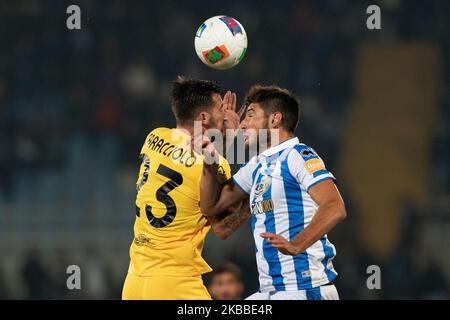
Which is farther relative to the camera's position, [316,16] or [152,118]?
[316,16]

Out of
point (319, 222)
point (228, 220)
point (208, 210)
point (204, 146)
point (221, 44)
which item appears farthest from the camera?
point (221, 44)

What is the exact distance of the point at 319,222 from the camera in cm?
548

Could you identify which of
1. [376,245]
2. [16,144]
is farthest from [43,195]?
[376,245]

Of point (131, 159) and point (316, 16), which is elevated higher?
point (316, 16)

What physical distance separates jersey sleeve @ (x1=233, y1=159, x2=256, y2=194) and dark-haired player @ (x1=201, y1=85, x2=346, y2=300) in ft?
0.03

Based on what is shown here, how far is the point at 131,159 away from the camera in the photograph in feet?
45.6

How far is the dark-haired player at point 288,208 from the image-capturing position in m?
5.52

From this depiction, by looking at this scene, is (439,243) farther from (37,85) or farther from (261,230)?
(261,230)

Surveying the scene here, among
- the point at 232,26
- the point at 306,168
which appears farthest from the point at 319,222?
the point at 232,26

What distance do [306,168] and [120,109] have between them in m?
9.04

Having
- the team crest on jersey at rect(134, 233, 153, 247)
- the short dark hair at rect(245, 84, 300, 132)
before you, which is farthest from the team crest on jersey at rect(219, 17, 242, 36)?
the team crest on jersey at rect(134, 233, 153, 247)

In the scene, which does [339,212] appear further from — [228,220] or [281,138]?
[228,220]

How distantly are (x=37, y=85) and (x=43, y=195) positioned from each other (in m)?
1.99

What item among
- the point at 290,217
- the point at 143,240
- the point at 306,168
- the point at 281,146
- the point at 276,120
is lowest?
the point at 143,240
